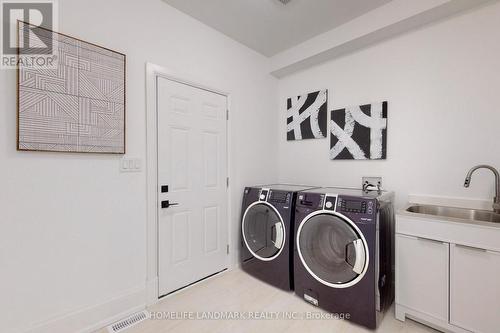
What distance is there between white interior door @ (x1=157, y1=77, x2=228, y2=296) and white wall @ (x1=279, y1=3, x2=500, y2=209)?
4.67ft

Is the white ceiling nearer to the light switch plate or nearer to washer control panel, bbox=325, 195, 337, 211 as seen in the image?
the light switch plate

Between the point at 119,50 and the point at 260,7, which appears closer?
the point at 119,50

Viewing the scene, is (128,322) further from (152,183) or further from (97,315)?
(152,183)

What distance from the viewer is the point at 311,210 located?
1.90 metres

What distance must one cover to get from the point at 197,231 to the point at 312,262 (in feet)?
3.77

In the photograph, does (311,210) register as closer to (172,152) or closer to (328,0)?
(172,152)

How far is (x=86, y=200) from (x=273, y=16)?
231cm

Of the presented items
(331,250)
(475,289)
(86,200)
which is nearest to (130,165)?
(86,200)

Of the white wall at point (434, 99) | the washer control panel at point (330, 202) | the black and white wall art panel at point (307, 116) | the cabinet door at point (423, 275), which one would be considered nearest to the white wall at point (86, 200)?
the black and white wall art panel at point (307, 116)

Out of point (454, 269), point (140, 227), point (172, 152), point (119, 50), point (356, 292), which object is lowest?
point (356, 292)

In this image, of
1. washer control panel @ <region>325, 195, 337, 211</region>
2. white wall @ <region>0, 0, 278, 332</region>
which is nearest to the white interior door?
white wall @ <region>0, 0, 278, 332</region>

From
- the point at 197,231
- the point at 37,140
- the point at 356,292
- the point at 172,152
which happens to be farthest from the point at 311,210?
the point at 37,140

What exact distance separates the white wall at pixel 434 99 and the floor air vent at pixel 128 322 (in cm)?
228

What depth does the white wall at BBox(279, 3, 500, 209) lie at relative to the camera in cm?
174
